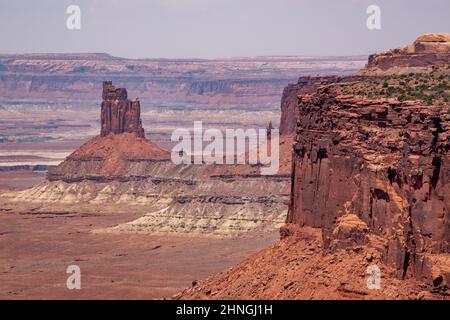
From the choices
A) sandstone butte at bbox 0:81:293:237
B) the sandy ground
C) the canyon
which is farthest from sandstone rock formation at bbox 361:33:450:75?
sandstone butte at bbox 0:81:293:237

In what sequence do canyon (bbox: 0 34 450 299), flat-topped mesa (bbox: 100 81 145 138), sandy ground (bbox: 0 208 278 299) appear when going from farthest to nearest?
flat-topped mesa (bbox: 100 81 145 138) → sandy ground (bbox: 0 208 278 299) → canyon (bbox: 0 34 450 299)

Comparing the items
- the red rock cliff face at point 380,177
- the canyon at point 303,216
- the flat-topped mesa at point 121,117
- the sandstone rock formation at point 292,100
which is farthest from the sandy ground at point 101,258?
the red rock cliff face at point 380,177

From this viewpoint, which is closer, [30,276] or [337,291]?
[337,291]

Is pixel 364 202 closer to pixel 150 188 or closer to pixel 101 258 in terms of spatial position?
pixel 101 258

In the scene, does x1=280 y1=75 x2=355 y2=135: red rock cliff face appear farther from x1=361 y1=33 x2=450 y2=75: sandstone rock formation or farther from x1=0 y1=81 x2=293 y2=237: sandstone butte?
x1=361 y1=33 x2=450 y2=75: sandstone rock formation
